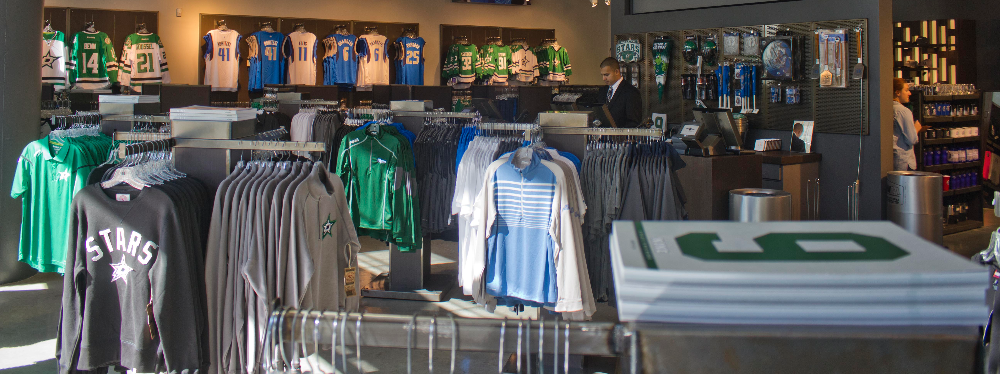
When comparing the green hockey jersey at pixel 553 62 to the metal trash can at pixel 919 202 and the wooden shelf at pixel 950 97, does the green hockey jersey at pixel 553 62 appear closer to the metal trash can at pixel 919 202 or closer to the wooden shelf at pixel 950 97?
the wooden shelf at pixel 950 97

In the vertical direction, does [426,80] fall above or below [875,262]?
above

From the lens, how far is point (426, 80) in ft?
39.8

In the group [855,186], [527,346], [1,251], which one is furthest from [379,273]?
[527,346]

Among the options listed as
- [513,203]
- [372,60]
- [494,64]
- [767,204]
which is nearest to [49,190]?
[513,203]

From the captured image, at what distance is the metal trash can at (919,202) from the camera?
6.00 metres

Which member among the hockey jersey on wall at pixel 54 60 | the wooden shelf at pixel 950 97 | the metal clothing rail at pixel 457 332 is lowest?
the metal clothing rail at pixel 457 332

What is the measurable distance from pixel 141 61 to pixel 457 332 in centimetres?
1047

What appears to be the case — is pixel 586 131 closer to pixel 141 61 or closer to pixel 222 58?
pixel 222 58

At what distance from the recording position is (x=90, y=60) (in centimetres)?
981

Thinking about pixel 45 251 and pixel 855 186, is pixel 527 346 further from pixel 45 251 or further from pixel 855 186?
pixel 855 186

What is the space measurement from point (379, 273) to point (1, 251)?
2694mm

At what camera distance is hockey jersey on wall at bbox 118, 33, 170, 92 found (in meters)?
10.1

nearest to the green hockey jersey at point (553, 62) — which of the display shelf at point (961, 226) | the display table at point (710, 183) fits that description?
the display shelf at point (961, 226)

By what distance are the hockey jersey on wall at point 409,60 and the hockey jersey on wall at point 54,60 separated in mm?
4510
